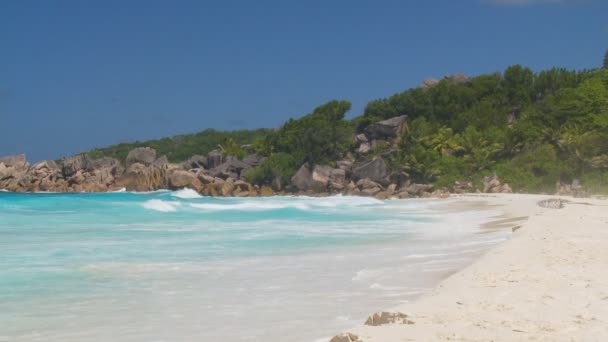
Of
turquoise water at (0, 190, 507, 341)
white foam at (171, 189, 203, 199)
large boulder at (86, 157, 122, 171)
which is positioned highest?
large boulder at (86, 157, 122, 171)

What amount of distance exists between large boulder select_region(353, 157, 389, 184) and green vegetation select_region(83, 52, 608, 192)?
4.33ft

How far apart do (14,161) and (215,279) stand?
60.2 metres

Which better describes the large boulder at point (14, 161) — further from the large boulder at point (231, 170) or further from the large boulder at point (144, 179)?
the large boulder at point (231, 170)

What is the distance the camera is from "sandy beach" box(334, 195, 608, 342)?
183 inches

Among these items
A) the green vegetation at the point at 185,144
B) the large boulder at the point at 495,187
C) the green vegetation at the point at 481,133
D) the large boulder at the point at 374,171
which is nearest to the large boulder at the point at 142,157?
the green vegetation at the point at 481,133

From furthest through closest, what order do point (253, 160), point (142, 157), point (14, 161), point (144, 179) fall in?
1. point (14, 161)
2. point (142, 157)
3. point (144, 179)
4. point (253, 160)

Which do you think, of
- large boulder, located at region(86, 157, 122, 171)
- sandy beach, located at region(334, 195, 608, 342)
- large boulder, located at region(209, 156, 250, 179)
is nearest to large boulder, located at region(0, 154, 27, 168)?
large boulder, located at region(86, 157, 122, 171)

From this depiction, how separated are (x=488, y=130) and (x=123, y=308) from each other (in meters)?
42.6

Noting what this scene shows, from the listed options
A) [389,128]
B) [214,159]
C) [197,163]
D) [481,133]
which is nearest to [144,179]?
[197,163]

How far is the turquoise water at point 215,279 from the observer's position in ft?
19.3

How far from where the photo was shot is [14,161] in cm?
6225

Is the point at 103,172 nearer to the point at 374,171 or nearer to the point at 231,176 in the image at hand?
the point at 231,176

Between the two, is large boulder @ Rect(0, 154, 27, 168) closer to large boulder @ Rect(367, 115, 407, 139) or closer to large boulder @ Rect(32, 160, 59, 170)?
large boulder @ Rect(32, 160, 59, 170)

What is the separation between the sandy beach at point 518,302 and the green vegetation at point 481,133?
1040 inches
